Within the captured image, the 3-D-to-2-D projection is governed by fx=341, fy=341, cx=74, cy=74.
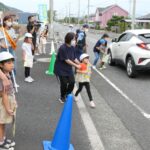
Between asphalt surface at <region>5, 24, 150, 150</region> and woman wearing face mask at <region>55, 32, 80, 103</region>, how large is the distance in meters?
0.46

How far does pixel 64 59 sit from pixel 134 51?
4.32 m

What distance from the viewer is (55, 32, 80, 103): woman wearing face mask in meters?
6.89

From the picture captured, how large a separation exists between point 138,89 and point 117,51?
3.65 meters

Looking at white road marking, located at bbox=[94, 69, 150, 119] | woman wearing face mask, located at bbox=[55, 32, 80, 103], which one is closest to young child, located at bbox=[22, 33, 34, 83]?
woman wearing face mask, located at bbox=[55, 32, 80, 103]

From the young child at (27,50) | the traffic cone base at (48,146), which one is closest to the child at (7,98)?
the traffic cone base at (48,146)

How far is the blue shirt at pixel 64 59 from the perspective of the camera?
6.91 m

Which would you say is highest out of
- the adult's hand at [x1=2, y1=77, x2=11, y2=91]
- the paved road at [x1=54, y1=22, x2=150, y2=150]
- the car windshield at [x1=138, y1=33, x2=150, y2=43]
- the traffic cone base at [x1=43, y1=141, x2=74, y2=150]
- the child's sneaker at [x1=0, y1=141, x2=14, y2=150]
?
the car windshield at [x1=138, y1=33, x2=150, y2=43]

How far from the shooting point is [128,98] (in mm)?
8062

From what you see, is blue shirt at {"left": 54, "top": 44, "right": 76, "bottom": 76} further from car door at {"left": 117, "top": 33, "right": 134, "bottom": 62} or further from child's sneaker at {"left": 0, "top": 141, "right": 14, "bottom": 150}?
car door at {"left": 117, "top": 33, "right": 134, "bottom": 62}

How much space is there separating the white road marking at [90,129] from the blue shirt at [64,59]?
0.78 metres

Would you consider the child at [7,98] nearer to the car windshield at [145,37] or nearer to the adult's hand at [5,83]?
the adult's hand at [5,83]

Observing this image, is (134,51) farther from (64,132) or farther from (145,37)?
(64,132)

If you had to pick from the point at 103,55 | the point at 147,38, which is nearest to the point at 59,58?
the point at 147,38

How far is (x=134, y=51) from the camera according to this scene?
35.0 feet
